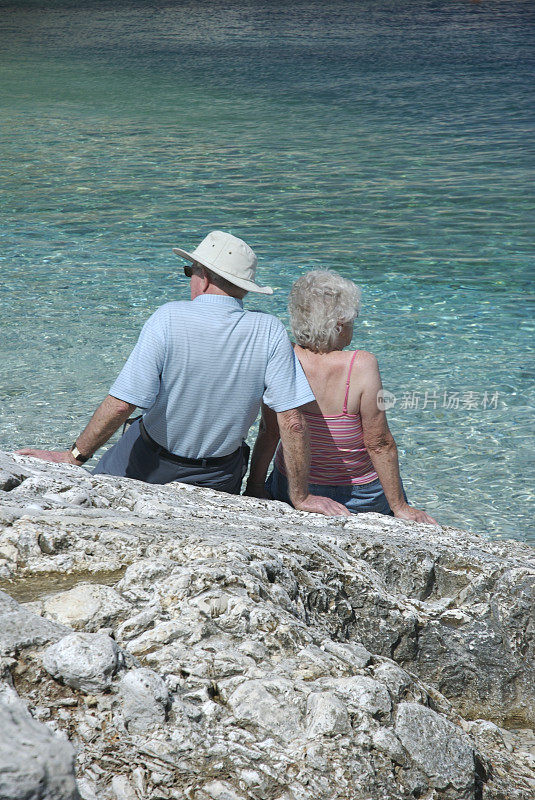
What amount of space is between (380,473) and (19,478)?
5.47ft

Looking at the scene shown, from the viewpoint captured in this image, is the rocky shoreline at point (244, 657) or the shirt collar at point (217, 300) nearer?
the rocky shoreline at point (244, 657)

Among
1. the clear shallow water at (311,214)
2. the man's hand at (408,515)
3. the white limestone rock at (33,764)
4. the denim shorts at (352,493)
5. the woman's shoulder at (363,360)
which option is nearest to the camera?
the white limestone rock at (33,764)

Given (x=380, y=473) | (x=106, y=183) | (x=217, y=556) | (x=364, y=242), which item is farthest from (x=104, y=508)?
(x=106, y=183)

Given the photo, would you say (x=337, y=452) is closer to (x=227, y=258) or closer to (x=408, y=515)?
(x=408, y=515)

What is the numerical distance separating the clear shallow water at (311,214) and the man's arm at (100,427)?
2473 millimetres

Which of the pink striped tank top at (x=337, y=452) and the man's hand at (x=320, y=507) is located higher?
the pink striped tank top at (x=337, y=452)

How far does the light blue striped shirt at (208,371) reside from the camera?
3.34 metres

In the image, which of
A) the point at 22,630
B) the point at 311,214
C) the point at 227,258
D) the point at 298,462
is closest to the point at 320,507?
the point at 298,462

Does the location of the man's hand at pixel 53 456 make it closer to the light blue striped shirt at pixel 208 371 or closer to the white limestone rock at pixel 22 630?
the light blue striped shirt at pixel 208 371

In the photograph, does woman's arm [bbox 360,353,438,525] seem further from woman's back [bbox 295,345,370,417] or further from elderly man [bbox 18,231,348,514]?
elderly man [bbox 18,231,348,514]

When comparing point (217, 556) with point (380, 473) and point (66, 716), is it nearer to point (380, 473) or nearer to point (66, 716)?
point (66, 716)

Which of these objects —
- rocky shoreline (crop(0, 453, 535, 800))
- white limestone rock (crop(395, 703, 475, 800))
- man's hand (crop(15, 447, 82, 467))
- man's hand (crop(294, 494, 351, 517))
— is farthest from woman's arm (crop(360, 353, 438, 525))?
white limestone rock (crop(395, 703, 475, 800))

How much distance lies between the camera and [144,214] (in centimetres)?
1153

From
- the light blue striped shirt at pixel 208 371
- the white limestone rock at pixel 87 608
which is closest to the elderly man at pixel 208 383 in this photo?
the light blue striped shirt at pixel 208 371
